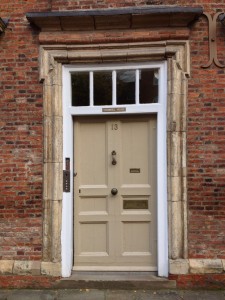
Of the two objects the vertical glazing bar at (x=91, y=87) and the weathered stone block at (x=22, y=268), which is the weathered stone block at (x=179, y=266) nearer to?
the weathered stone block at (x=22, y=268)

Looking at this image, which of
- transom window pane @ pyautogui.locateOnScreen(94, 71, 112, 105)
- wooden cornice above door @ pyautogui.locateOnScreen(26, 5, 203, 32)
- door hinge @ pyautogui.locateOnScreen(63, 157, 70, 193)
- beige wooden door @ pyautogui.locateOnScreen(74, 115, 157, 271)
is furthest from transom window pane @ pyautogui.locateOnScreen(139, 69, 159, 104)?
door hinge @ pyautogui.locateOnScreen(63, 157, 70, 193)

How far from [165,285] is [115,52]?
3518 millimetres

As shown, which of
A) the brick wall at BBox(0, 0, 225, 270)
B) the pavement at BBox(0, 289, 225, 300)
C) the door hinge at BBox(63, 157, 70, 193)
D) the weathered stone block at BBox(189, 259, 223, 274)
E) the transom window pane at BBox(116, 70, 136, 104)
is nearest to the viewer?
the pavement at BBox(0, 289, 225, 300)

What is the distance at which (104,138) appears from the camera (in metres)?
5.88

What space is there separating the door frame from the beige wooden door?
14 cm

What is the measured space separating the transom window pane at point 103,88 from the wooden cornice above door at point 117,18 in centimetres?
71

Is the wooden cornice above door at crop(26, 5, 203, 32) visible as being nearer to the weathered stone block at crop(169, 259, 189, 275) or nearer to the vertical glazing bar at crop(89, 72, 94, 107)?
the vertical glazing bar at crop(89, 72, 94, 107)

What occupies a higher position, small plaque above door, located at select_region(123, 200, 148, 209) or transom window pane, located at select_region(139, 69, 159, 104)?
transom window pane, located at select_region(139, 69, 159, 104)

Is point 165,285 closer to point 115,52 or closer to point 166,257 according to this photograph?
point 166,257

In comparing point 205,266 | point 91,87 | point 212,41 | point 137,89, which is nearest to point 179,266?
point 205,266

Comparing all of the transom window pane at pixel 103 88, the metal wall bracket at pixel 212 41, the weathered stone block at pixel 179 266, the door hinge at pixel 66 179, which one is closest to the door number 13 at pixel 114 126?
the transom window pane at pixel 103 88

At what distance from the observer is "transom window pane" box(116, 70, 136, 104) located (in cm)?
579

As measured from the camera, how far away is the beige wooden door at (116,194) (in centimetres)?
578

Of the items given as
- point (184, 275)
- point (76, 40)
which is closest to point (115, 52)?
point (76, 40)
